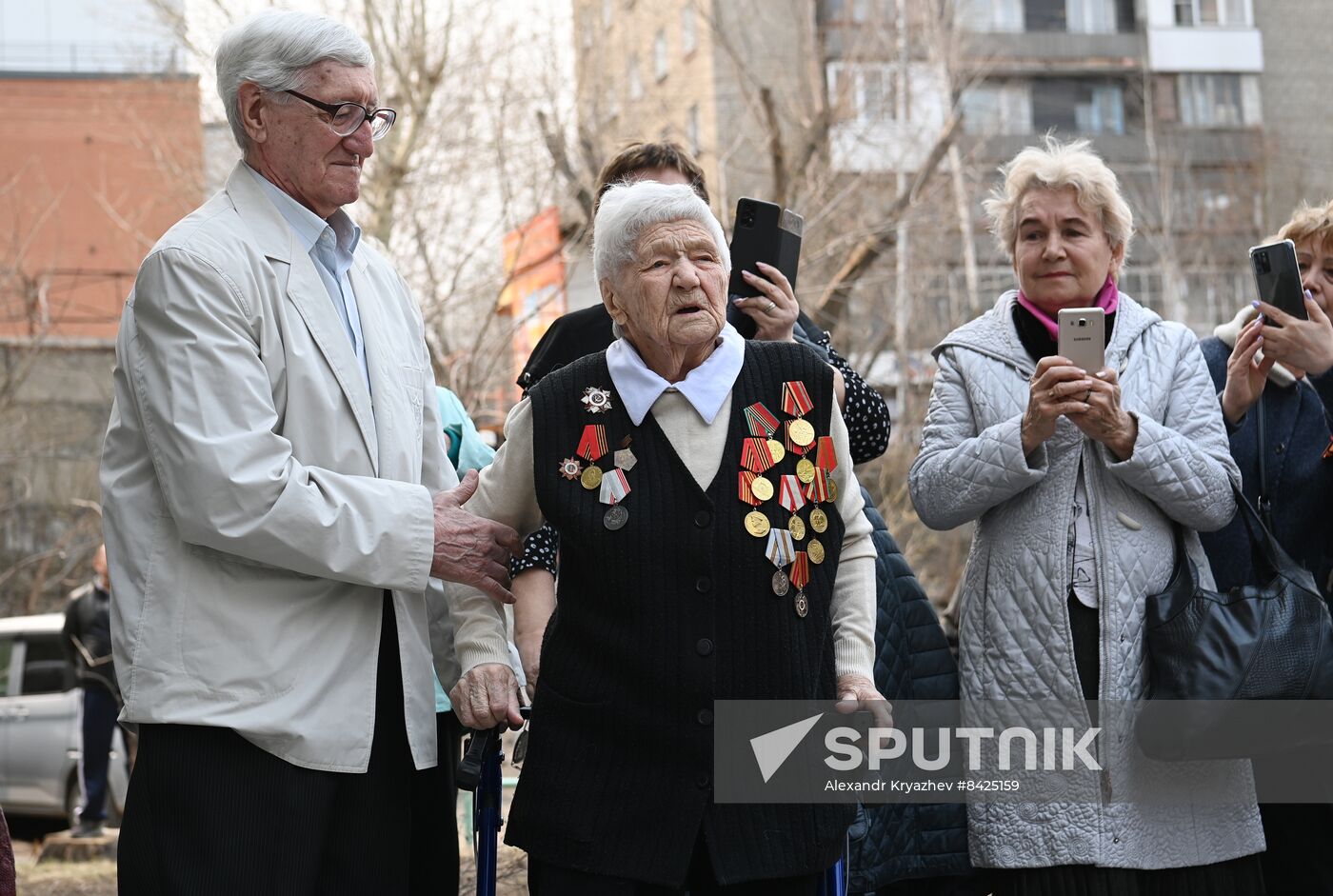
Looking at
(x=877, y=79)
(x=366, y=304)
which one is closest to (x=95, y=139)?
(x=877, y=79)

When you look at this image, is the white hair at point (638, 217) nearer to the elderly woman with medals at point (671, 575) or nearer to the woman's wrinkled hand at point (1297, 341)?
the elderly woman with medals at point (671, 575)

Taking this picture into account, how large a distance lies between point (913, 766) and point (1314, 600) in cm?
95

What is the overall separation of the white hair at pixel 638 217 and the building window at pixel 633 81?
1017 centimetres

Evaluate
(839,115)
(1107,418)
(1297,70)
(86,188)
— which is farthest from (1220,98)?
(1107,418)

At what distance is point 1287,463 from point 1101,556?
70cm

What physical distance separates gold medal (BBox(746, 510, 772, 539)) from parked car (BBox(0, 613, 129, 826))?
9876mm

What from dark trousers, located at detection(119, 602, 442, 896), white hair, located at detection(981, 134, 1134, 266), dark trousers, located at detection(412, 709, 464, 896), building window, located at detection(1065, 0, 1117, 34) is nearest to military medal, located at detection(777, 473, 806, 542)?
dark trousers, located at detection(412, 709, 464, 896)

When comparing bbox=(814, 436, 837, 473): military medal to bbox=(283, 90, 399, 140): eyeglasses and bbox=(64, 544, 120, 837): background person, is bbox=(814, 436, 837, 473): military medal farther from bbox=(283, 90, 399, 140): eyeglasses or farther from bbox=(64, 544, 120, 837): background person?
bbox=(64, 544, 120, 837): background person

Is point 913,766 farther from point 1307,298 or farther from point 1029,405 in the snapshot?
point 1307,298

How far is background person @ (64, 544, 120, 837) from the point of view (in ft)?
34.7

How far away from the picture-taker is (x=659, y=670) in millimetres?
2598

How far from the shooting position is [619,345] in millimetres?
2799

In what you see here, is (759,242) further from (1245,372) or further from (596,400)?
(1245,372)

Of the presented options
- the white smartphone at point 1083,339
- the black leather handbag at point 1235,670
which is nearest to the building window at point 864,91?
the white smartphone at point 1083,339
